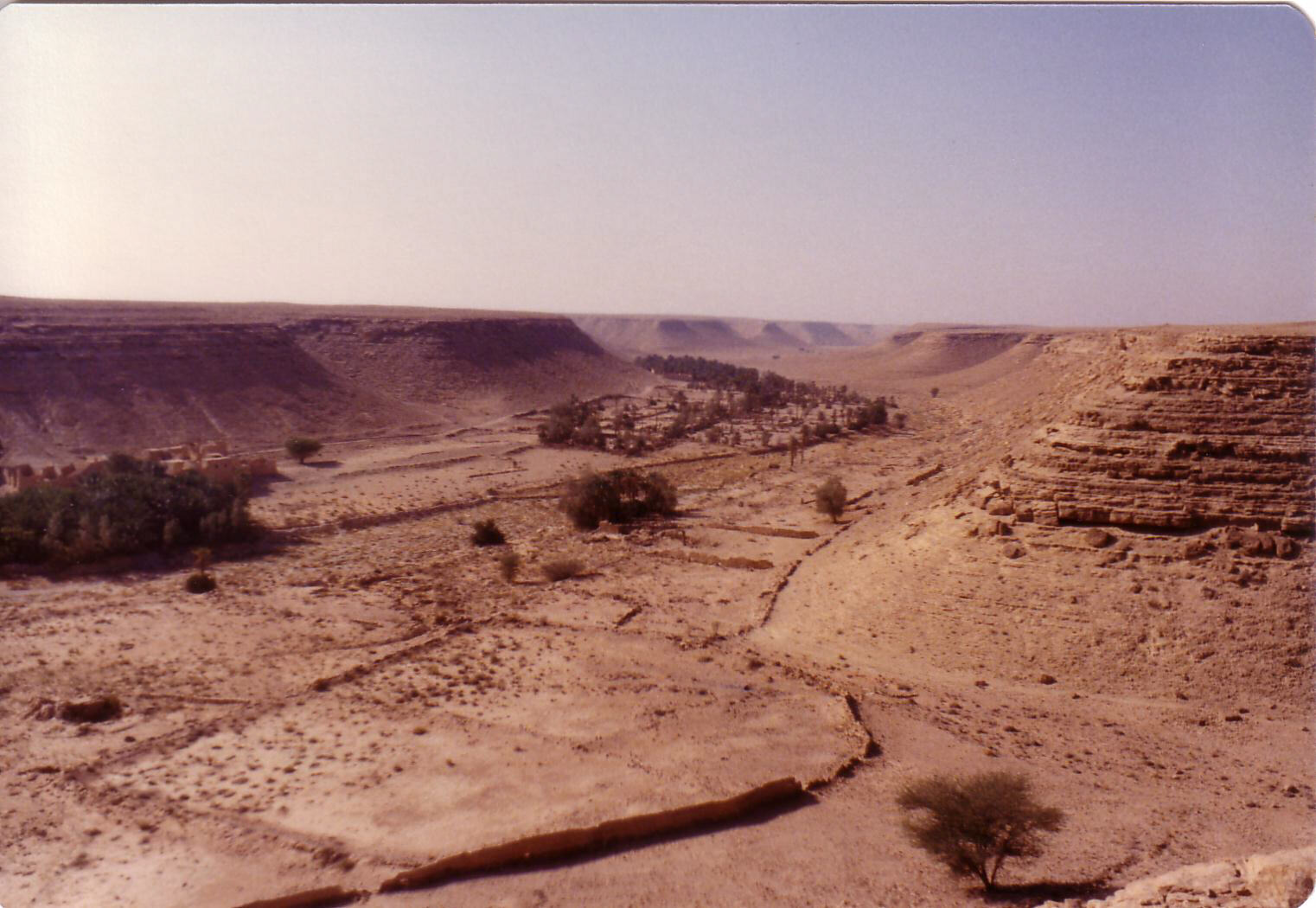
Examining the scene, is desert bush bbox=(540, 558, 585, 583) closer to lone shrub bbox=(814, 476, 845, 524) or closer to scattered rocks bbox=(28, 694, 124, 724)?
lone shrub bbox=(814, 476, 845, 524)

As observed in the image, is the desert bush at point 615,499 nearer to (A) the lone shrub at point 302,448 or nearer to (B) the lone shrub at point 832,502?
(B) the lone shrub at point 832,502

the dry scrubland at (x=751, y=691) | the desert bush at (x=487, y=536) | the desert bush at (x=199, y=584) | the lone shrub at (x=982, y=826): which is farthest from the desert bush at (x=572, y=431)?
the lone shrub at (x=982, y=826)

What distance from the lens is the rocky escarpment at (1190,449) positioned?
13469 millimetres

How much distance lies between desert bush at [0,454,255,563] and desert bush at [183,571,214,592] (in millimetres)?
3264

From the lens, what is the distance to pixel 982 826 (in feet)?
25.9

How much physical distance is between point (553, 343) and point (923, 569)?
63941mm

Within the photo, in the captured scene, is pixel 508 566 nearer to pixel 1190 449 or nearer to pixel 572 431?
pixel 1190 449

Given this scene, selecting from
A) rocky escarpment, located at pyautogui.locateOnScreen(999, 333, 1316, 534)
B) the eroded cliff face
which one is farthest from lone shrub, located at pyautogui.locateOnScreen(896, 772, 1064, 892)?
the eroded cliff face

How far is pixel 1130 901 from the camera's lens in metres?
6.45

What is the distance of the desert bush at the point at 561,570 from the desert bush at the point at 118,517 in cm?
884

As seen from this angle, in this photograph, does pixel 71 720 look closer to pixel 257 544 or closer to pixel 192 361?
pixel 257 544

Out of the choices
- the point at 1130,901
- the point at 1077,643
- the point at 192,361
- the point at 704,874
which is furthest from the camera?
the point at 192,361

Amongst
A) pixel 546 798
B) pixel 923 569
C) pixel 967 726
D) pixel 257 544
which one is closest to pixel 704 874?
pixel 546 798

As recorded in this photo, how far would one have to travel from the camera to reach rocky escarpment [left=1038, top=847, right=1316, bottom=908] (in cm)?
605
